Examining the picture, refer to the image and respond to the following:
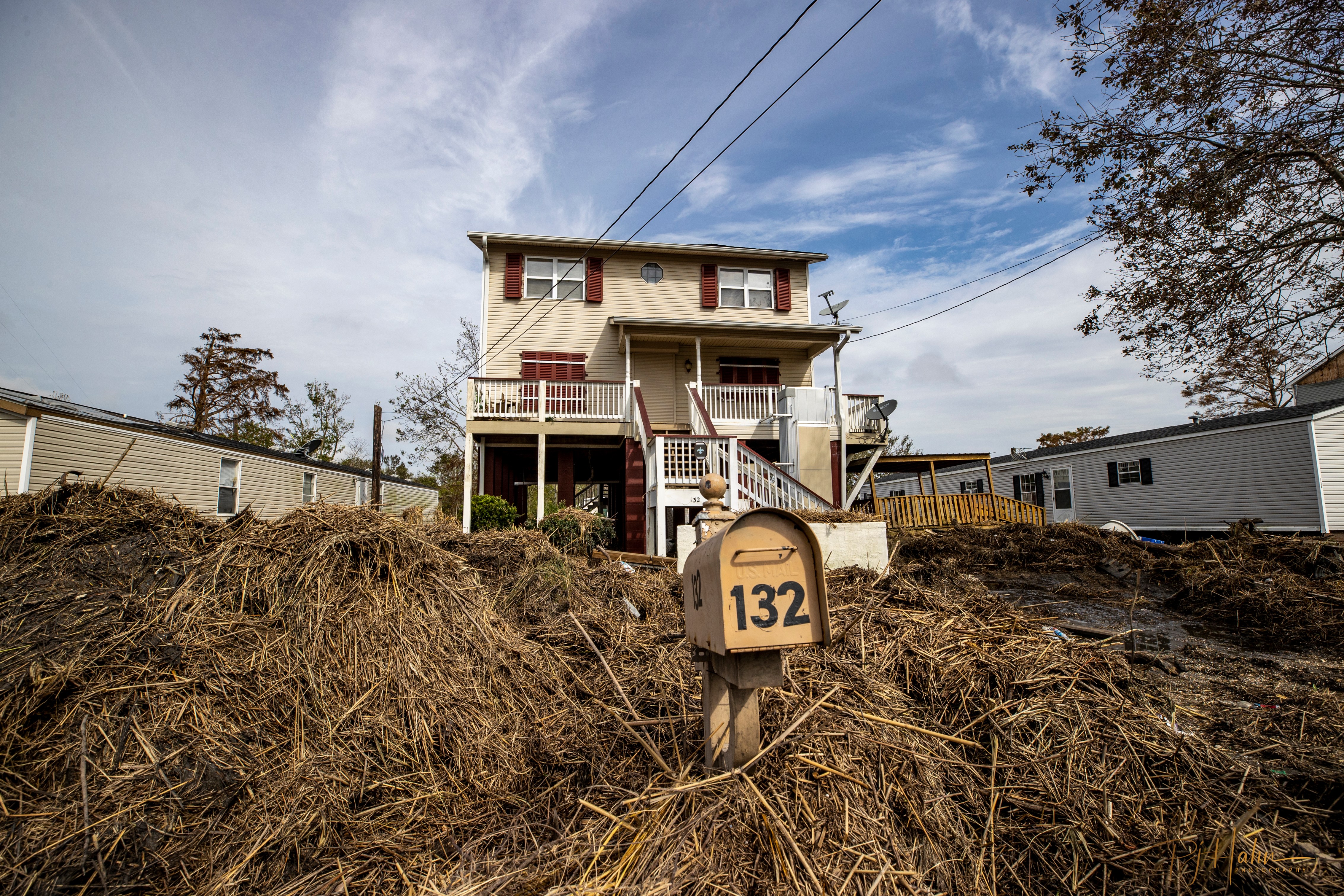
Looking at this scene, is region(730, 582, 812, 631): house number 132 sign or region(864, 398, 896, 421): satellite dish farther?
region(864, 398, 896, 421): satellite dish

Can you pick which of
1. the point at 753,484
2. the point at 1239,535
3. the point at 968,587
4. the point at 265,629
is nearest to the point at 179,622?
the point at 265,629

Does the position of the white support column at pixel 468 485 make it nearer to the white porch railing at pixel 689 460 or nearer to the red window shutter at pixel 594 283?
the white porch railing at pixel 689 460

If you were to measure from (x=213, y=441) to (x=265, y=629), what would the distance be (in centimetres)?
1201

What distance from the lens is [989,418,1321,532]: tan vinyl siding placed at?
1428 cm

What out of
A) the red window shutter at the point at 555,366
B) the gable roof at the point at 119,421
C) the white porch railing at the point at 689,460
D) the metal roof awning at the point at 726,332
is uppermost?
the metal roof awning at the point at 726,332

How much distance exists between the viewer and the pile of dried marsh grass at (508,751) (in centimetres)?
210

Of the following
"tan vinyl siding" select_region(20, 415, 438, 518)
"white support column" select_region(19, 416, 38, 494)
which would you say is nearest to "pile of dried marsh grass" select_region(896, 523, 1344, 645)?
"tan vinyl siding" select_region(20, 415, 438, 518)

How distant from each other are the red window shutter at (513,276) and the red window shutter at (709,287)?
466cm

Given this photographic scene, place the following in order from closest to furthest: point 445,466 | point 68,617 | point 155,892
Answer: point 155,892
point 68,617
point 445,466

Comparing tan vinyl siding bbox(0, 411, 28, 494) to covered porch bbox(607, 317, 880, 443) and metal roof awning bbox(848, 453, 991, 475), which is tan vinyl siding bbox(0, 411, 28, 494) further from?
metal roof awning bbox(848, 453, 991, 475)

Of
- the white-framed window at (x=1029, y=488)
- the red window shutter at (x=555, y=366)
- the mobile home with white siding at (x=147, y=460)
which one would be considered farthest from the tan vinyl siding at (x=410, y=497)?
the white-framed window at (x=1029, y=488)

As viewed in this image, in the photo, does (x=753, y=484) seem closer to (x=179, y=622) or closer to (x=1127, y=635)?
(x=1127, y=635)

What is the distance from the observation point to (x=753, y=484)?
9.65 m

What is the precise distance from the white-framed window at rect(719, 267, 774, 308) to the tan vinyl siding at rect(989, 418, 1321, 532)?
460 inches
